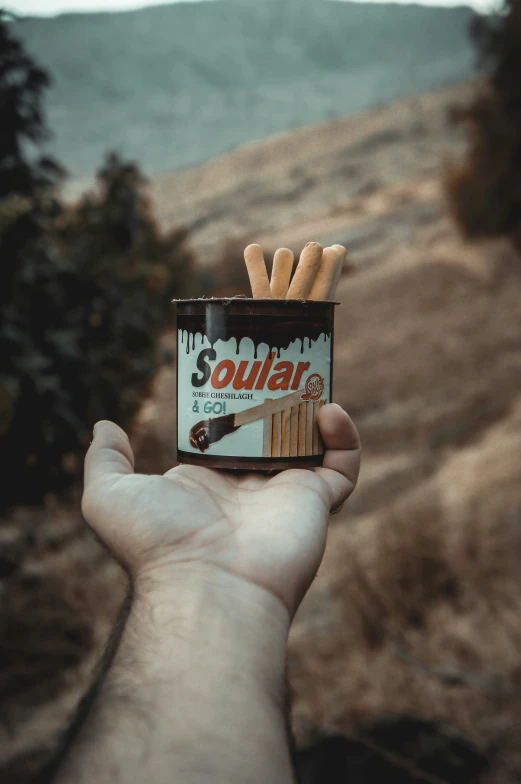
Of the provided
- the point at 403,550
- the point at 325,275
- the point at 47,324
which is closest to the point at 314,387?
the point at 325,275

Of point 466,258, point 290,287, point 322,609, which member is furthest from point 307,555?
point 466,258

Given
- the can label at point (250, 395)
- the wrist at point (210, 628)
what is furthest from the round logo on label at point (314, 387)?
the wrist at point (210, 628)

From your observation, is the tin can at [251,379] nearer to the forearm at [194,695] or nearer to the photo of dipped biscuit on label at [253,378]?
the photo of dipped biscuit on label at [253,378]

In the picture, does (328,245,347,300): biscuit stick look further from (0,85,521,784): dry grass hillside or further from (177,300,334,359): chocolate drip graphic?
(0,85,521,784): dry grass hillside

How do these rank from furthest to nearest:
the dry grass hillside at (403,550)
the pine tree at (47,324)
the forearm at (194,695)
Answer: the dry grass hillside at (403,550), the pine tree at (47,324), the forearm at (194,695)

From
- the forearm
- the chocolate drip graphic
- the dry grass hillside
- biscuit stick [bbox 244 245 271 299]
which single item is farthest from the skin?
the dry grass hillside

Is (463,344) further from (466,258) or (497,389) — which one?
(466,258)
